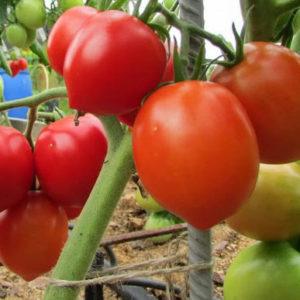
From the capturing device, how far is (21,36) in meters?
2.09

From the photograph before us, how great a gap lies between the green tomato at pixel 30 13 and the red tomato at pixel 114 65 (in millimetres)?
1831

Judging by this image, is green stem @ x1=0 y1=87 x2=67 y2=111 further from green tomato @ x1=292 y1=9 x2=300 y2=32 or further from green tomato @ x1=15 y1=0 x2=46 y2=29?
green tomato @ x1=15 y1=0 x2=46 y2=29

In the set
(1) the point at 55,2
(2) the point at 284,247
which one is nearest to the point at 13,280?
(1) the point at 55,2

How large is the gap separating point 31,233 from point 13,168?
0.08m

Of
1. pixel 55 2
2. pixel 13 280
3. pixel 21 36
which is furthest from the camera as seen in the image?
pixel 55 2

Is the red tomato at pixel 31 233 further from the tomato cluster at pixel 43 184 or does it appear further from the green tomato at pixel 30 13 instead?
the green tomato at pixel 30 13

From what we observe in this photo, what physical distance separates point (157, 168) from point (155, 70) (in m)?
0.07

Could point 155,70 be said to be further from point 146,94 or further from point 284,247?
point 284,247

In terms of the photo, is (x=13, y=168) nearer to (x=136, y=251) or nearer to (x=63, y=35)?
(x=63, y=35)

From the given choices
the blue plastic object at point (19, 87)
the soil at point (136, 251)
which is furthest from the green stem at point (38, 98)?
the blue plastic object at point (19, 87)

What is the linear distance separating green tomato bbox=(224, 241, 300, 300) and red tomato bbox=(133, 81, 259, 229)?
10.8 inches

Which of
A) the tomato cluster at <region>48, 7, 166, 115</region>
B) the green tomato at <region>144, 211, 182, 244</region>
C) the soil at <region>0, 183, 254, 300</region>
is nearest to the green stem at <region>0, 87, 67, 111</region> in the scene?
the tomato cluster at <region>48, 7, 166, 115</region>

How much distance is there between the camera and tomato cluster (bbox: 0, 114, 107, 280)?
544 mm

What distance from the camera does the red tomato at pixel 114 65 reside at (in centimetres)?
34
